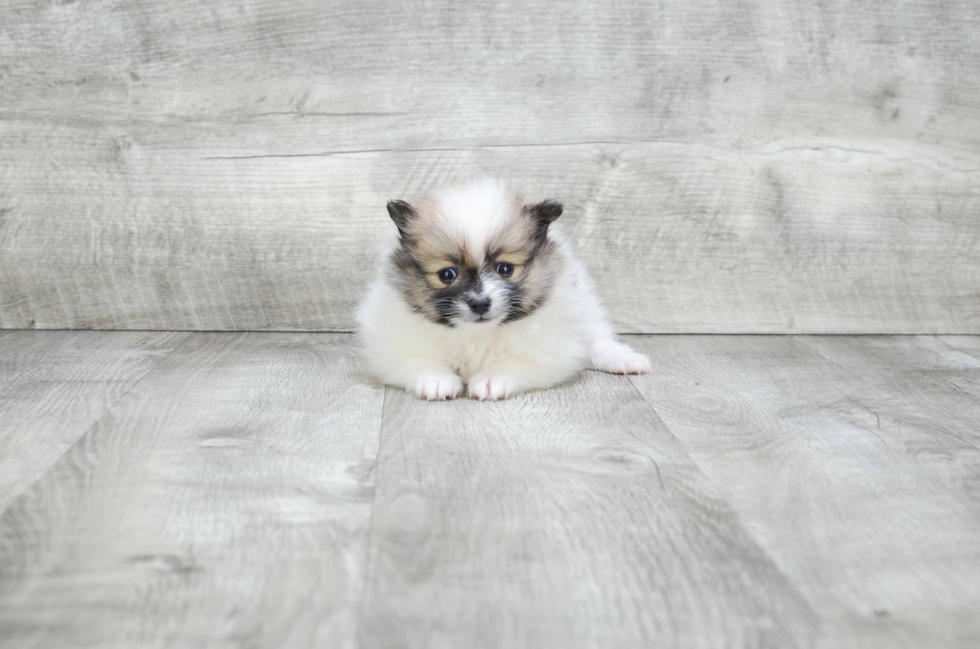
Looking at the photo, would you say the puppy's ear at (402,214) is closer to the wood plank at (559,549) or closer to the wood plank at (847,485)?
the wood plank at (559,549)

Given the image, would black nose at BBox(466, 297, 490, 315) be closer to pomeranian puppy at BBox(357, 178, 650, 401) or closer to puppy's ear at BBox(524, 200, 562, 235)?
pomeranian puppy at BBox(357, 178, 650, 401)

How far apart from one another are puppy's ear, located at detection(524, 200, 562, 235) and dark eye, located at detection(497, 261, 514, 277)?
Result: 0.15 meters

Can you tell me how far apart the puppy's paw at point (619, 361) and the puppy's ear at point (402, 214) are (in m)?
0.76

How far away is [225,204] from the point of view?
119 inches

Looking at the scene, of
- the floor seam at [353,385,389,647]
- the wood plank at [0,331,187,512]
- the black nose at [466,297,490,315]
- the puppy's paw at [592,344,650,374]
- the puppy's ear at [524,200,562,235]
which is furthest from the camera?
the puppy's paw at [592,344,650,374]

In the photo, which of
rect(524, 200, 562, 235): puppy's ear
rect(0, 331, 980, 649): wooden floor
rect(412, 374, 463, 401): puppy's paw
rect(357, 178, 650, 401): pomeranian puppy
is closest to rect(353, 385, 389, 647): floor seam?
rect(0, 331, 980, 649): wooden floor

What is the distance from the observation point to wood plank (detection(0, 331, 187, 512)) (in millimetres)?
1719

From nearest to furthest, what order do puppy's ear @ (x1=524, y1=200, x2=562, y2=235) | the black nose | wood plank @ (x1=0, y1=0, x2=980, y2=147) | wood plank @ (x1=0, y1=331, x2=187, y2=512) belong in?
wood plank @ (x1=0, y1=331, x2=187, y2=512), the black nose, puppy's ear @ (x1=524, y1=200, x2=562, y2=235), wood plank @ (x1=0, y1=0, x2=980, y2=147)

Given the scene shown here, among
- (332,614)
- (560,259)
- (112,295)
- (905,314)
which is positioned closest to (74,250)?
(112,295)

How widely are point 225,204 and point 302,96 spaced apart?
492 mm

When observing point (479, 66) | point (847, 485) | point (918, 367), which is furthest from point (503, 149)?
point (847, 485)

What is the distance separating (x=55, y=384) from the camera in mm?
2293

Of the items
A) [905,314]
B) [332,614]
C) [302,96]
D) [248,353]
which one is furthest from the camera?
[905,314]

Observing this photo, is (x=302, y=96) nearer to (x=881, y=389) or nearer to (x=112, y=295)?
(x=112, y=295)
